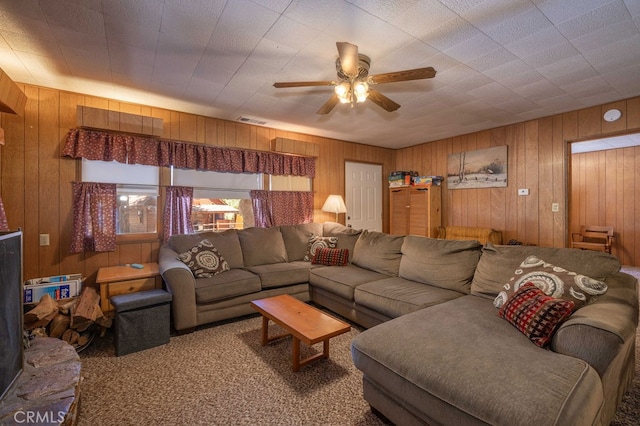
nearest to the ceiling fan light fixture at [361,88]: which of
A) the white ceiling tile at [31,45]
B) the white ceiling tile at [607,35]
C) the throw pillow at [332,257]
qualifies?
the white ceiling tile at [607,35]

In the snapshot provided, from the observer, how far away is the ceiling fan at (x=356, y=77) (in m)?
1.91

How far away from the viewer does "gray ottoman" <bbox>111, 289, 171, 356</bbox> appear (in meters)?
2.31

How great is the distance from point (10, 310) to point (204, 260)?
169cm

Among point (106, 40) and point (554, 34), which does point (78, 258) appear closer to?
point (106, 40)

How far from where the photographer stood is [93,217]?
314cm

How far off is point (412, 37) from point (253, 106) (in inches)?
→ 82.7

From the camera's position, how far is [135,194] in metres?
3.52

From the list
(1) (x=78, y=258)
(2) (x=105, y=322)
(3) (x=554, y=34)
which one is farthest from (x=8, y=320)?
(3) (x=554, y=34)

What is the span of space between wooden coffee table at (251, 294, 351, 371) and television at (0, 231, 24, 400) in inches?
54.7

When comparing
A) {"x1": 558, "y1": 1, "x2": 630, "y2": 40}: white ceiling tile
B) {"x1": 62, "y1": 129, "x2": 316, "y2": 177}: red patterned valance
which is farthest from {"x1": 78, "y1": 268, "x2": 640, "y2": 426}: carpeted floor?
{"x1": 558, "y1": 1, "x2": 630, "y2": 40}: white ceiling tile

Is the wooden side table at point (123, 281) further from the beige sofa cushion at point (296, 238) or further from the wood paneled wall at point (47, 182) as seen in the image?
the beige sofa cushion at point (296, 238)

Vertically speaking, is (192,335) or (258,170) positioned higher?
(258,170)

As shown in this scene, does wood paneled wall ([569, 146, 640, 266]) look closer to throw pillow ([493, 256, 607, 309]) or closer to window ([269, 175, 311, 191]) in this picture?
throw pillow ([493, 256, 607, 309])

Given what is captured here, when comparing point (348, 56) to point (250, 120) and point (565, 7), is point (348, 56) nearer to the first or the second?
point (565, 7)
